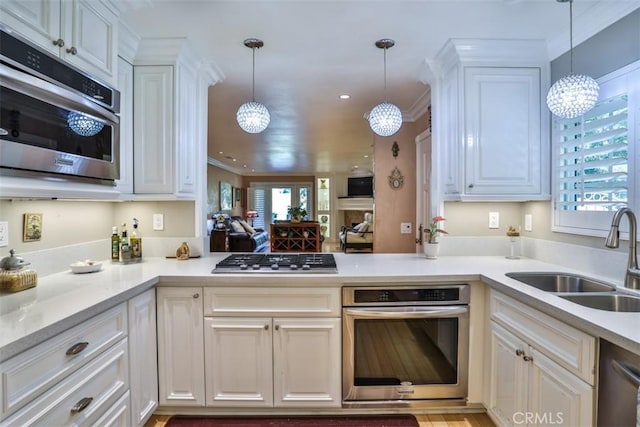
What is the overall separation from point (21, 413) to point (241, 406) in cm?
112

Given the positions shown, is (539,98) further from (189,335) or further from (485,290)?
(189,335)

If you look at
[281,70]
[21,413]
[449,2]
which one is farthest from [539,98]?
[21,413]

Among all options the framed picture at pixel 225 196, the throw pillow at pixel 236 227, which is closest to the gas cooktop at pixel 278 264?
the throw pillow at pixel 236 227

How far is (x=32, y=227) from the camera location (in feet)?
5.62

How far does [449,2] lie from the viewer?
178 centimetres

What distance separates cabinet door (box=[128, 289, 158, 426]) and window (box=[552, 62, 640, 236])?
244cm

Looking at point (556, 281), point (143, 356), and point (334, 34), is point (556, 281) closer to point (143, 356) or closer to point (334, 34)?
point (334, 34)

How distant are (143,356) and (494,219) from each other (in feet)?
8.05

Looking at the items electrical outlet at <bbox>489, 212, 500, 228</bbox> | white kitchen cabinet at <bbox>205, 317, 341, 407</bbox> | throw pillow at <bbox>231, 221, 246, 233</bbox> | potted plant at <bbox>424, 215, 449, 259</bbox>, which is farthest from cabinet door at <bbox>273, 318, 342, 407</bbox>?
throw pillow at <bbox>231, 221, 246, 233</bbox>

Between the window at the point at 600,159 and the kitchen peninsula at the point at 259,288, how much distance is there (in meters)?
0.38

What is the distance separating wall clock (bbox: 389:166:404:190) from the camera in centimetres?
418

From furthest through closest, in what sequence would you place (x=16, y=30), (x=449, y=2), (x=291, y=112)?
(x=291, y=112)
(x=449, y=2)
(x=16, y=30)

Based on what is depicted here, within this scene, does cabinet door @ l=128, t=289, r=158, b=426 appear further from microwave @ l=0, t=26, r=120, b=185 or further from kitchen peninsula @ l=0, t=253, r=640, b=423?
microwave @ l=0, t=26, r=120, b=185

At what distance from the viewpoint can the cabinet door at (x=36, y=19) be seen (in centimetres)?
118
